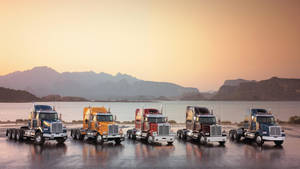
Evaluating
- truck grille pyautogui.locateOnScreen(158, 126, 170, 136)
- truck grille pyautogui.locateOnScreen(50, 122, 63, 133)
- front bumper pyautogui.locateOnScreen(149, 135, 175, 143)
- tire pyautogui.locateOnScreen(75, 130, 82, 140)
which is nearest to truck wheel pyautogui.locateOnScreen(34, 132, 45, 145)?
truck grille pyautogui.locateOnScreen(50, 122, 63, 133)

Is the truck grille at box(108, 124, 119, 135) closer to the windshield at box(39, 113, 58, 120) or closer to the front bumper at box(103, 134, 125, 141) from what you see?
the front bumper at box(103, 134, 125, 141)

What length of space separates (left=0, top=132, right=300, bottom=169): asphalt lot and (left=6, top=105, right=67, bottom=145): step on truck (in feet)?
5.14

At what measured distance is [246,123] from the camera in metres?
31.0

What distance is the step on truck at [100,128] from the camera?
27.6 meters

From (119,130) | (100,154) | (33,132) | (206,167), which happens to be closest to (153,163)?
(206,167)

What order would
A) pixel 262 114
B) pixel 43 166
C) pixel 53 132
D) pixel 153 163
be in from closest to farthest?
pixel 43 166, pixel 153 163, pixel 53 132, pixel 262 114

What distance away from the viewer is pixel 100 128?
27.8m

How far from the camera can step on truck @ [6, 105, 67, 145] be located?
27141 millimetres

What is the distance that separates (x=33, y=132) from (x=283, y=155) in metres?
Result: 21.4

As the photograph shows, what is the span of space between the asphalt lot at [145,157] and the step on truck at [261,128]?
4.15ft

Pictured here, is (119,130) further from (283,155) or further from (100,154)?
(283,155)

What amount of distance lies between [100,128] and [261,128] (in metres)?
14.6

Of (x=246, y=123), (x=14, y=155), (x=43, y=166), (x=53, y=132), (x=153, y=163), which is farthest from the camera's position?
(x=246, y=123)

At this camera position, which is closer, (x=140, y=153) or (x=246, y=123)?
(x=140, y=153)
